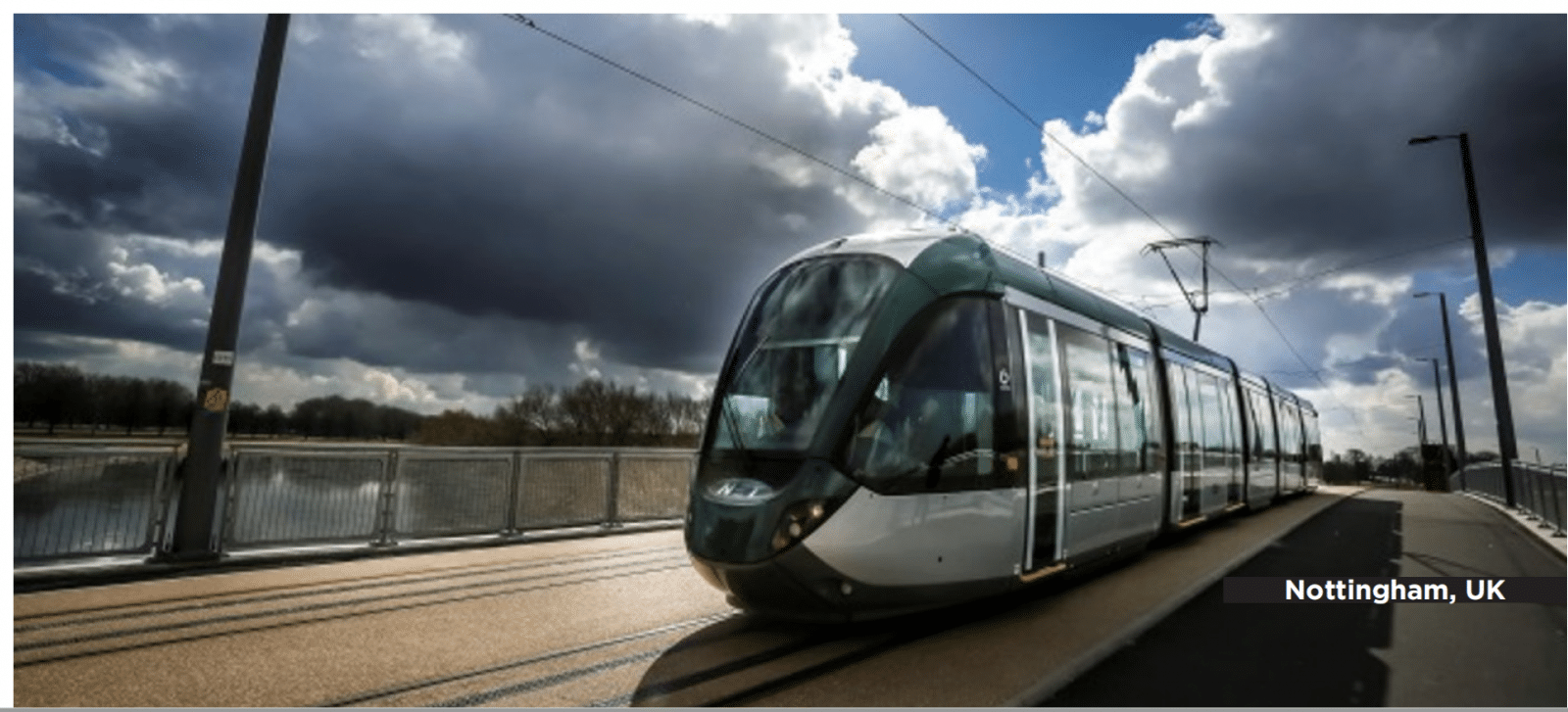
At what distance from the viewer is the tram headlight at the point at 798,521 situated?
5.13m

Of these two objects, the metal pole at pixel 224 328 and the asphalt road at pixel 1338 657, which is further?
the metal pole at pixel 224 328

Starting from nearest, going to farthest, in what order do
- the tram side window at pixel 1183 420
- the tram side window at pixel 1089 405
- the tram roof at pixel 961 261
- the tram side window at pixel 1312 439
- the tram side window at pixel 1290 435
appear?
the tram roof at pixel 961 261, the tram side window at pixel 1089 405, the tram side window at pixel 1183 420, the tram side window at pixel 1290 435, the tram side window at pixel 1312 439

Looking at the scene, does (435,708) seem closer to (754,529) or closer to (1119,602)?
(754,529)

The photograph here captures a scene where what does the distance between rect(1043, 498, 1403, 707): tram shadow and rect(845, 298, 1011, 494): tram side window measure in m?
1.54

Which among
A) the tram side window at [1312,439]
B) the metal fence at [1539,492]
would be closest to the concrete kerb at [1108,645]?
the metal fence at [1539,492]

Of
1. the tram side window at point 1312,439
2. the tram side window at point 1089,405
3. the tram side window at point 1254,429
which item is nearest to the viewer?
the tram side window at point 1089,405

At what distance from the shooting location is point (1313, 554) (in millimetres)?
10531

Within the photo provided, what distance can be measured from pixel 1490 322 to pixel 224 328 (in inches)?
905

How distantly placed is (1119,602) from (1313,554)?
17.3ft

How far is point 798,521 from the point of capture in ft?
16.9

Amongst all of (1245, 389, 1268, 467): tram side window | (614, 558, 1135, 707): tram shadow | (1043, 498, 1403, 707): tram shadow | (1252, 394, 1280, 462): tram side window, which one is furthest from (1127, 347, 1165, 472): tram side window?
(1252, 394, 1280, 462): tram side window

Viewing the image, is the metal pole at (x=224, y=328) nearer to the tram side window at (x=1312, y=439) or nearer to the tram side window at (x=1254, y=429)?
the tram side window at (x=1254, y=429)

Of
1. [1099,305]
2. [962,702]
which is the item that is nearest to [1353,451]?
[1099,305]

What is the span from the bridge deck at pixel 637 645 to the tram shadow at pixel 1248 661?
3 centimetres
